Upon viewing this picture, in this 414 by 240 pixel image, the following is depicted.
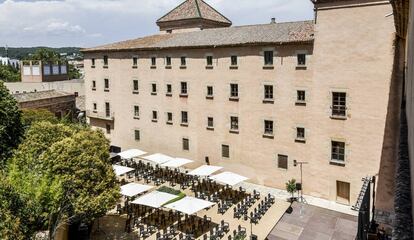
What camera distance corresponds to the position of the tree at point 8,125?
87.8ft

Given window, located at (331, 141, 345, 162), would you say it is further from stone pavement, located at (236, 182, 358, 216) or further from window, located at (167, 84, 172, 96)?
window, located at (167, 84, 172, 96)

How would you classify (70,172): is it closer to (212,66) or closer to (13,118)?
(13,118)

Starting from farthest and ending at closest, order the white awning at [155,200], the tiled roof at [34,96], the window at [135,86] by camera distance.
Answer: the tiled roof at [34,96] < the window at [135,86] < the white awning at [155,200]

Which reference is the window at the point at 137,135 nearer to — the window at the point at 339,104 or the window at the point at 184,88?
the window at the point at 184,88

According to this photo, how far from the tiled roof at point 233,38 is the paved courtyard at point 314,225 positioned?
41.6 feet

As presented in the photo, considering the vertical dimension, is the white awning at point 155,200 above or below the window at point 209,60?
below

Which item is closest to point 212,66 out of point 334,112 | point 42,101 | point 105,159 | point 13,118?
point 334,112

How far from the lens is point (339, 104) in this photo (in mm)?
27750

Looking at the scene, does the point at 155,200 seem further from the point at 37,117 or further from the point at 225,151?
the point at 37,117

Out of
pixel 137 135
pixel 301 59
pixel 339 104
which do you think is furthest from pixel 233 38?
pixel 137 135

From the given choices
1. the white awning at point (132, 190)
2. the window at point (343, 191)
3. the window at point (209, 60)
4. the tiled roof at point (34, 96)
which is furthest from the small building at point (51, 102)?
the window at point (343, 191)

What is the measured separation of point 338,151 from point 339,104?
3.52m

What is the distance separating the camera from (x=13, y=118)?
28.4m

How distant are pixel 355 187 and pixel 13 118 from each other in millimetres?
25923
